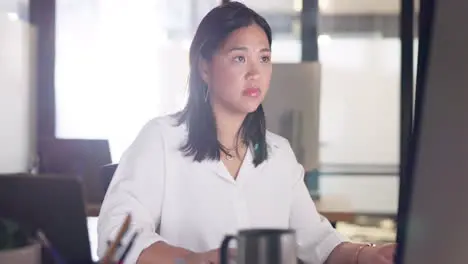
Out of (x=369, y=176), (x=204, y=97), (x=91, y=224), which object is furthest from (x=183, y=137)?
(x=369, y=176)

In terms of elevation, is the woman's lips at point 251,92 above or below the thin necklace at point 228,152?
above

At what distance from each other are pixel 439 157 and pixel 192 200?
349mm

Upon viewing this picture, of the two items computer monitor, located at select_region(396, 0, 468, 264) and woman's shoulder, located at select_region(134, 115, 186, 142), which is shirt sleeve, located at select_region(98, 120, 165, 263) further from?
computer monitor, located at select_region(396, 0, 468, 264)

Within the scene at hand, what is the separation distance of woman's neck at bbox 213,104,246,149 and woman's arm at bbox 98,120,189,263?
3.0 inches

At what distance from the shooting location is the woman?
2.54 feet

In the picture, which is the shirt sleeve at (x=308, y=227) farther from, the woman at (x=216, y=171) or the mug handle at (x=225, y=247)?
the mug handle at (x=225, y=247)

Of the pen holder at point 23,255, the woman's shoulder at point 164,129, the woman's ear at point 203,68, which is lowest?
the pen holder at point 23,255

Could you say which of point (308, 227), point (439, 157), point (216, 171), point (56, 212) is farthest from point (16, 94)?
point (439, 157)

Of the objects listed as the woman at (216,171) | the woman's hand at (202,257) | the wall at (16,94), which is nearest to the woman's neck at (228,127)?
the woman at (216,171)

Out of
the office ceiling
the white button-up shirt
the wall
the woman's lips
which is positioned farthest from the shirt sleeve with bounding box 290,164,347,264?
the wall

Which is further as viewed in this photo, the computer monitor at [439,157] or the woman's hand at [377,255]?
the woman's hand at [377,255]

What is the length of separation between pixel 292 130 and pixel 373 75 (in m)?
0.14

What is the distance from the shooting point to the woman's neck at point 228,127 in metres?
0.80

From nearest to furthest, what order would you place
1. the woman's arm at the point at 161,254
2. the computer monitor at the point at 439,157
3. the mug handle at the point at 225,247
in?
the computer monitor at the point at 439,157, the mug handle at the point at 225,247, the woman's arm at the point at 161,254
